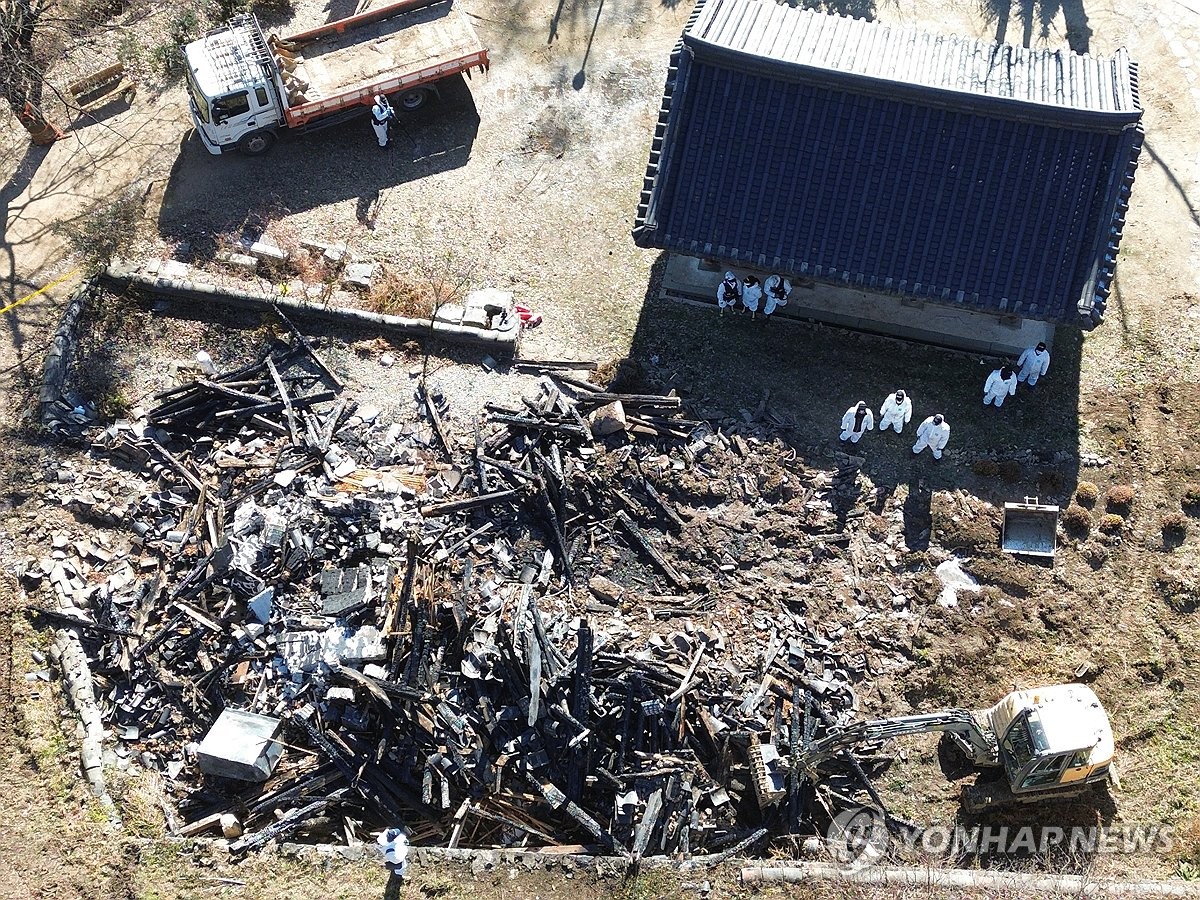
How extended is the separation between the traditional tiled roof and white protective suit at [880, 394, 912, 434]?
257 cm

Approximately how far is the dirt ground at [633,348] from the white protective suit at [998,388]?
1.49 ft

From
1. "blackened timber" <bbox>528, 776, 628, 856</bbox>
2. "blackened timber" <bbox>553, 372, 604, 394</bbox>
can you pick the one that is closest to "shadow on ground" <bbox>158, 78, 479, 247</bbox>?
"blackened timber" <bbox>553, 372, 604, 394</bbox>

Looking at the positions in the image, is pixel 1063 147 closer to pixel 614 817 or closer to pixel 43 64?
pixel 614 817

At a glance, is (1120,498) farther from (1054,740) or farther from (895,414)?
(1054,740)

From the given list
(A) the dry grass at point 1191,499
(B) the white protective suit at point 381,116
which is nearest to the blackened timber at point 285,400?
(B) the white protective suit at point 381,116

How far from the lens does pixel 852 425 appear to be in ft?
73.9

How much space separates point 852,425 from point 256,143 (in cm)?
1754

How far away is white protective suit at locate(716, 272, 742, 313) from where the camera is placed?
968 inches

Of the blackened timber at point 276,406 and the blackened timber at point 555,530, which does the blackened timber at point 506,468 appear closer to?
the blackened timber at point 555,530

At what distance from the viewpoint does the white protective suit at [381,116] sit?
27219 mm

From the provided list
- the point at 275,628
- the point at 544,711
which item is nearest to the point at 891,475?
the point at 544,711

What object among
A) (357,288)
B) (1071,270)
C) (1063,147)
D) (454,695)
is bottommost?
(454,695)

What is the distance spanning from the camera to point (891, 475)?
22766 millimetres

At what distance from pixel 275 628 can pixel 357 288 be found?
9635 mm
